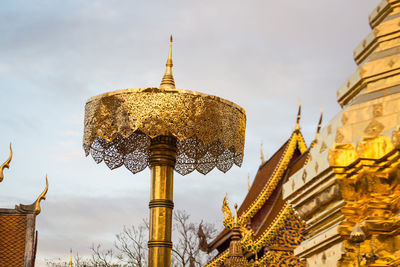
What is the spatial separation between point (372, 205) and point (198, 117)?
266 cm

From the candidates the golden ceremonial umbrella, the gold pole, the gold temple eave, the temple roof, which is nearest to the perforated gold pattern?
the golden ceremonial umbrella

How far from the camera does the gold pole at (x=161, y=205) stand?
512cm

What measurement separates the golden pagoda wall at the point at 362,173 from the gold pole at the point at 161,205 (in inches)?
67.6

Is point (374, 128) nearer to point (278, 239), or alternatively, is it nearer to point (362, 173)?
point (362, 173)

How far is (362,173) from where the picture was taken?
3.07 meters

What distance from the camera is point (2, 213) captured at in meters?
9.38

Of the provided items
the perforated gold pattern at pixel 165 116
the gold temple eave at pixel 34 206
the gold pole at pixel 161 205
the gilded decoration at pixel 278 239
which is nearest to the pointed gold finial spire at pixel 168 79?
the perforated gold pattern at pixel 165 116

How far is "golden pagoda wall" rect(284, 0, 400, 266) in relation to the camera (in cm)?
301

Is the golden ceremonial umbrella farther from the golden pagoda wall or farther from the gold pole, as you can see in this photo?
the golden pagoda wall

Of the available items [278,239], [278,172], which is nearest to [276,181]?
[278,172]

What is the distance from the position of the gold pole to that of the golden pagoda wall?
172cm

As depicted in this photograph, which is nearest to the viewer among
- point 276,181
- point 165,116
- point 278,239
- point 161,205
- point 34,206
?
point 161,205

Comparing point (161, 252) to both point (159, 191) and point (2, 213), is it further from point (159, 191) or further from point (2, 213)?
point (2, 213)

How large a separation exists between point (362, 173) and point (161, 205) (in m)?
2.46
